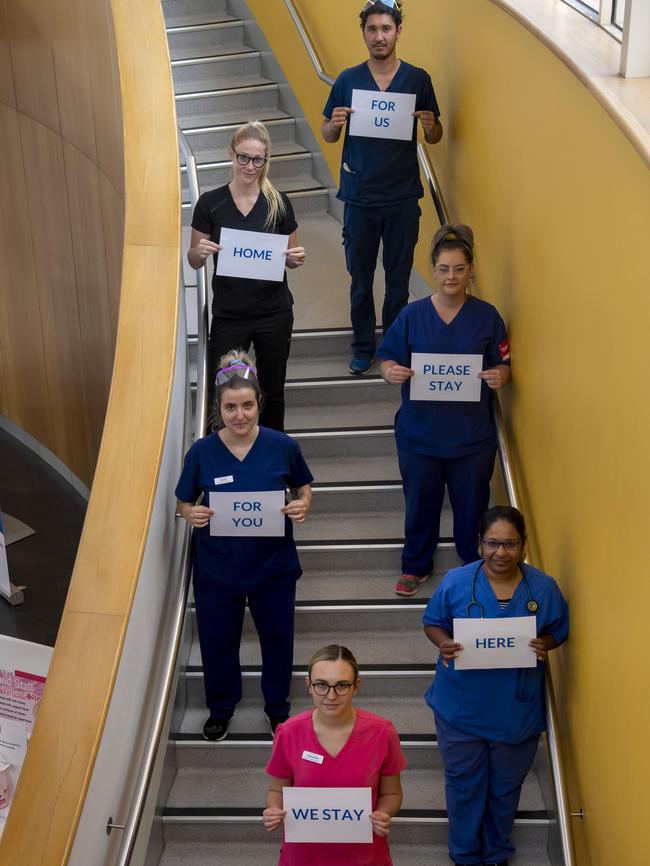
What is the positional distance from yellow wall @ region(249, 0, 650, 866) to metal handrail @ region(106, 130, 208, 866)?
4.03ft

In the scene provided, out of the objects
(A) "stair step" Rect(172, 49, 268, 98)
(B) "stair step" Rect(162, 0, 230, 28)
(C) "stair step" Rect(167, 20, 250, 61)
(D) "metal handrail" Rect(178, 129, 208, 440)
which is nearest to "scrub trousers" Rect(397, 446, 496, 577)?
(D) "metal handrail" Rect(178, 129, 208, 440)

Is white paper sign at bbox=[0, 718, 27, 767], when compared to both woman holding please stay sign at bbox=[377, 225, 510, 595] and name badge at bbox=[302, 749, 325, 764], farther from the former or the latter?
woman holding please stay sign at bbox=[377, 225, 510, 595]

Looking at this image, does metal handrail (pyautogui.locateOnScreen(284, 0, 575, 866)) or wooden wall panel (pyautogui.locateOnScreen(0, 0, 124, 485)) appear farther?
wooden wall panel (pyautogui.locateOnScreen(0, 0, 124, 485))

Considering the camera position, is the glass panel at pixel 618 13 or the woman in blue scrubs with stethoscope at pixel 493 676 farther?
the glass panel at pixel 618 13

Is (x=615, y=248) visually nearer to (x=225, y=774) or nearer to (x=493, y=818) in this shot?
(x=493, y=818)

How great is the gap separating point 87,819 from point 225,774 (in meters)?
1.27

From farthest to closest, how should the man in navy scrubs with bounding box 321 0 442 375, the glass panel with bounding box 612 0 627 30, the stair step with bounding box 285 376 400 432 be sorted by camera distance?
the stair step with bounding box 285 376 400 432 → the man in navy scrubs with bounding box 321 0 442 375 → the glass panel with bounding box 612 0 627 30

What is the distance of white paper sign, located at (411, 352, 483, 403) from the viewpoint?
4199 mm

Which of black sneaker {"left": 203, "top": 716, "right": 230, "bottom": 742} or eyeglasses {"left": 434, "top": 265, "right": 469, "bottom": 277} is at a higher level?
eyeglasses {"left": 434, "top": 265, "right": 469, "bottom": 277}

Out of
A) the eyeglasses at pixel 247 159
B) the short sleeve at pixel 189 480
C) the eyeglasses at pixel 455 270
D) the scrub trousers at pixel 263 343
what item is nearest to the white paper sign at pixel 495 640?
the short sleeve at pixel 189 480

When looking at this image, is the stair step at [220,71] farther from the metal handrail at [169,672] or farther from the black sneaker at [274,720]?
the black sneaker at [274,720]

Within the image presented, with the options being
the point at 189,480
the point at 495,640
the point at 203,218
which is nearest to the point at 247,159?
the point at 203,218

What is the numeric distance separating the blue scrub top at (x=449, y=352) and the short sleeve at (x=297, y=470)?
1.84 feet

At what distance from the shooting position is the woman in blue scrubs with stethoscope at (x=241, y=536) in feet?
12.6
